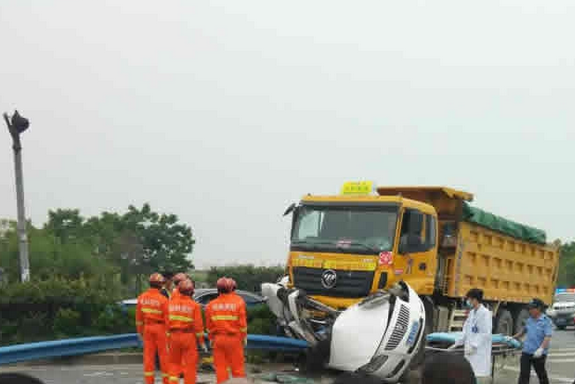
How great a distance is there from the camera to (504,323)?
17578 millimetres

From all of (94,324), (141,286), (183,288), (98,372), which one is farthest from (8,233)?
(183,288)

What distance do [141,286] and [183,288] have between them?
35.2m

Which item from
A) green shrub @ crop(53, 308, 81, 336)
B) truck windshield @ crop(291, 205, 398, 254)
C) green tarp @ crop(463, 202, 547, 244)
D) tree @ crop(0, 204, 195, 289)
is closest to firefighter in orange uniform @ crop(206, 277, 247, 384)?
truck windshield @ crop(291, 205, 398, 254)

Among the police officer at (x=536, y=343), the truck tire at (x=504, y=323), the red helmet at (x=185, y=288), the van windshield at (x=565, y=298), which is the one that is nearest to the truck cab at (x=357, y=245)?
the police officer at (x=536, y=343)

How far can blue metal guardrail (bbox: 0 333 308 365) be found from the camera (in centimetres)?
989

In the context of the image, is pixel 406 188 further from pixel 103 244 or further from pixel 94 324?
pixel 103 244

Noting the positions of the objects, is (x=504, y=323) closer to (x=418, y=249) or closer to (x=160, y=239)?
(x=418, y=249)

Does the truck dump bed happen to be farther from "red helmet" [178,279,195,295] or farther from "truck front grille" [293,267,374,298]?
"red helmet" [178,279,195,295]

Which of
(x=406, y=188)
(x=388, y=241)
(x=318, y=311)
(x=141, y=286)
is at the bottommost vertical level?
(x=141, y=286)

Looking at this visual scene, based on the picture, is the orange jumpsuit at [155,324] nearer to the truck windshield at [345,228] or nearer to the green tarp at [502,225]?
the truck windshield at [345,228]

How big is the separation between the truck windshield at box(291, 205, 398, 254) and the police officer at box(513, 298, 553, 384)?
270 cm

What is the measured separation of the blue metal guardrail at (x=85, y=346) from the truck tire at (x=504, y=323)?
5.71 metres

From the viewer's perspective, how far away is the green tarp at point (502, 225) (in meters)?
15.7

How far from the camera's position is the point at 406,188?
51.7ft
